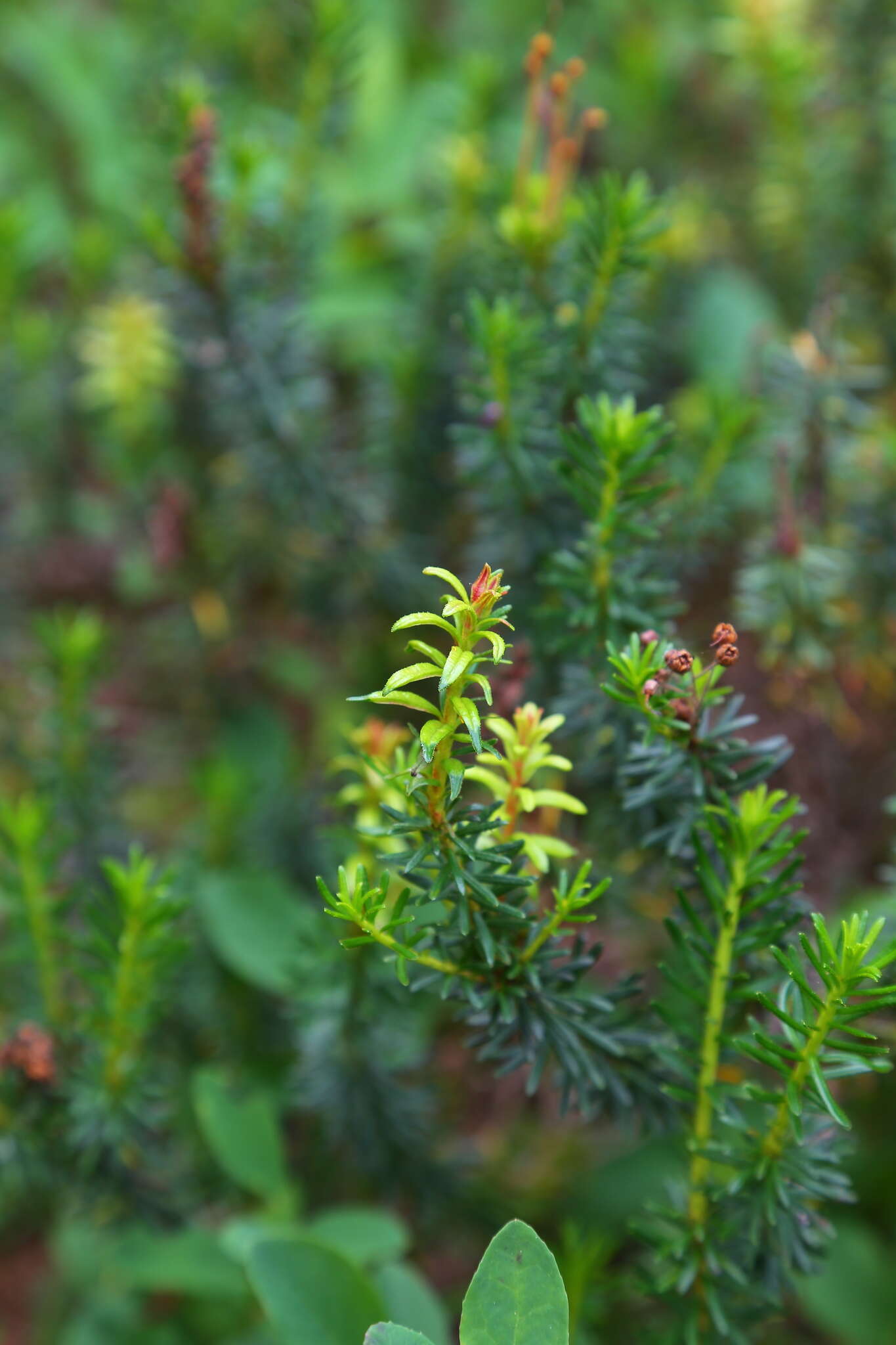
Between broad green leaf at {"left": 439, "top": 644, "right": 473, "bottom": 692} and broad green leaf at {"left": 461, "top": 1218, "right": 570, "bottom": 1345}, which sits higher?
broad green leaf at {"left": 439, "top": 644, "right": 473, "bottom": 692}

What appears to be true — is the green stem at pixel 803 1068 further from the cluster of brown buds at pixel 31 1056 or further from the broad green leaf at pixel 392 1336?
the cluster of brown buds at pixel 31 1056

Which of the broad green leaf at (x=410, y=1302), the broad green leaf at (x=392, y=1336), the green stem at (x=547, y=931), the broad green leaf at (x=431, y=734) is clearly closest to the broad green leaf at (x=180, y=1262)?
the broad green leaf at (x=410, y=1302)

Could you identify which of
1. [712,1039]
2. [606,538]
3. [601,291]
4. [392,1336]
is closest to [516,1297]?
[392,1336]

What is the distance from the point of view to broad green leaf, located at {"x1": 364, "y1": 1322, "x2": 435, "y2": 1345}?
67cm

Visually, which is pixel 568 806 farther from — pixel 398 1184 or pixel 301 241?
pixel 301 241

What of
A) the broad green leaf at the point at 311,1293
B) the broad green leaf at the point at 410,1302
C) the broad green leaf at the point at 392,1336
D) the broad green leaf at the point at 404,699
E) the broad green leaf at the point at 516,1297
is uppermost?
the broad green leaf at the point at 404,699

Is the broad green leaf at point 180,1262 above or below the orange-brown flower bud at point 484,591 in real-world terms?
below

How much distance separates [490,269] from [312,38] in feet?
1.56

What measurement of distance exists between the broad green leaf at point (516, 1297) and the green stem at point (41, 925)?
1.65ft

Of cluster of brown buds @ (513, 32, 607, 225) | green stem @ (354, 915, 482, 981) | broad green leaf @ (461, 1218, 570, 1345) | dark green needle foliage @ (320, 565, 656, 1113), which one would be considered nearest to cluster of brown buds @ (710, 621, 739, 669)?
dark green needle foliage @ (320, 565, 656, 1113)

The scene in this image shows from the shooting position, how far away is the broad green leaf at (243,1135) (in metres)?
1.06

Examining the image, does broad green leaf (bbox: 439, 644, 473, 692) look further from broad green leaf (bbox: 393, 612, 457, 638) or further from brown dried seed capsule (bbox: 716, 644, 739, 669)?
brown dried seed capsule (bbox: 716, 644, 739, 669)

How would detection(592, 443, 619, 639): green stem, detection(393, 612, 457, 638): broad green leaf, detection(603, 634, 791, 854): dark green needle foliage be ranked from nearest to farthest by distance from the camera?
detection(393, 612, 457, 638): broad green leaf → detection(603, 634, 791, 854): dark green needle foliage → detection(592, 443, 619, 639): green stem

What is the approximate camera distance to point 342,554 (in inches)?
56.1
